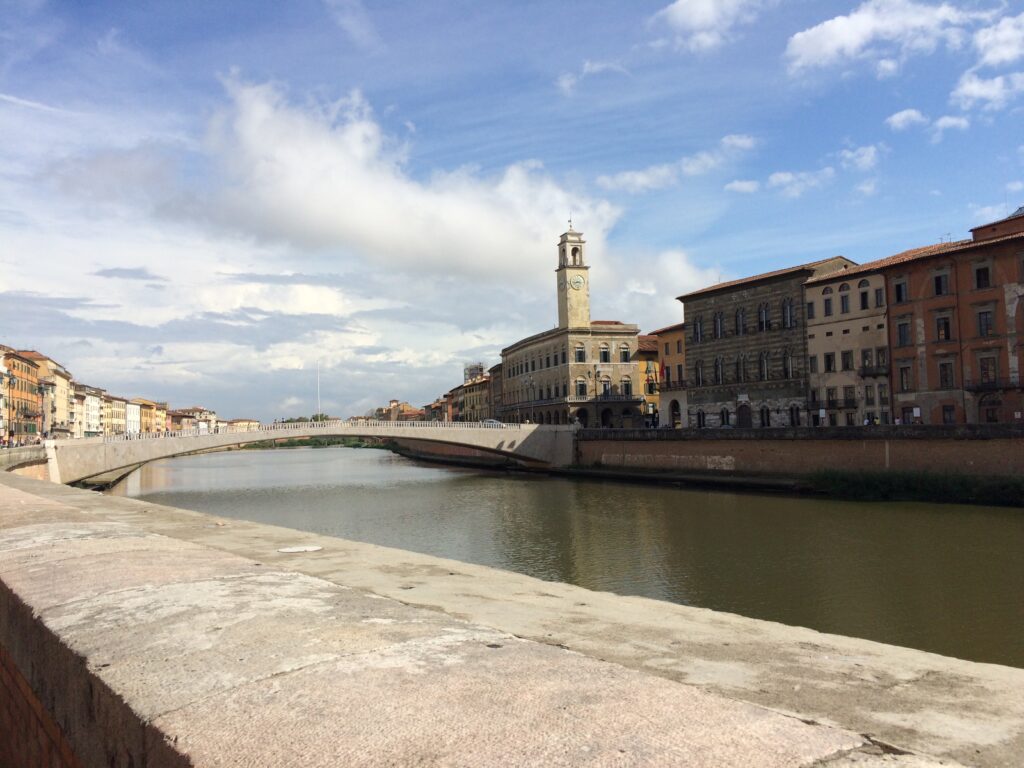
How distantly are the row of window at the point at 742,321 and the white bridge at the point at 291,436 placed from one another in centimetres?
1175

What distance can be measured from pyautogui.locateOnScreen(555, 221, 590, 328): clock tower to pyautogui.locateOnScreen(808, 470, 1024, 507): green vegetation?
3460cm

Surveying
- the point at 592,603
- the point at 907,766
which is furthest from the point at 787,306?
the point at 907,766

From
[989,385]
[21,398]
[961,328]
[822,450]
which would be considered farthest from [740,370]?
[21,398]

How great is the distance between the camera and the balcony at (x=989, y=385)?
33.0 m

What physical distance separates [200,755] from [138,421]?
161962 mm

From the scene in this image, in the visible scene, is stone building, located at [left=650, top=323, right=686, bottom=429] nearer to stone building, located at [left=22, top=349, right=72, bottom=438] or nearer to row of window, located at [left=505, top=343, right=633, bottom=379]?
row of window, located at [left=505, top=343, right=633, bottom=379]

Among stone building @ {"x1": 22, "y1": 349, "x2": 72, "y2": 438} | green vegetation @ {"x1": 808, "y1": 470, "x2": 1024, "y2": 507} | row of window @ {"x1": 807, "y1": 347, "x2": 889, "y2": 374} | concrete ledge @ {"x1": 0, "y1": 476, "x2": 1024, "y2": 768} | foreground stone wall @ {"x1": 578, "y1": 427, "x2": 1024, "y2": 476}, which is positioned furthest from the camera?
stone building @ {"x1": 22, "y1": 349, "x2": 72, "y2": 438}

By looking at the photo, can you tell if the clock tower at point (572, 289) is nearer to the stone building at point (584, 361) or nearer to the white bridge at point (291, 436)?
the stone building at point (584, 361)

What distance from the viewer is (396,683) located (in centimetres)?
265

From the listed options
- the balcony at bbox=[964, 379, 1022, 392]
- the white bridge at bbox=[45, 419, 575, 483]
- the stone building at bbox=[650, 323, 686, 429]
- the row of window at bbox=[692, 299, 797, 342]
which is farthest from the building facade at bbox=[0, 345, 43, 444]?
the balcony at bbox=[964, 379, 1022, 392]

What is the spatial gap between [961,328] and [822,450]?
851 cm

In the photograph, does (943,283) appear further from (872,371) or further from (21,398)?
(21,398)

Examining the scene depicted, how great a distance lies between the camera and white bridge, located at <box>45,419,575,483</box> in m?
40.1

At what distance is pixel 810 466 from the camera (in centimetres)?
3575
